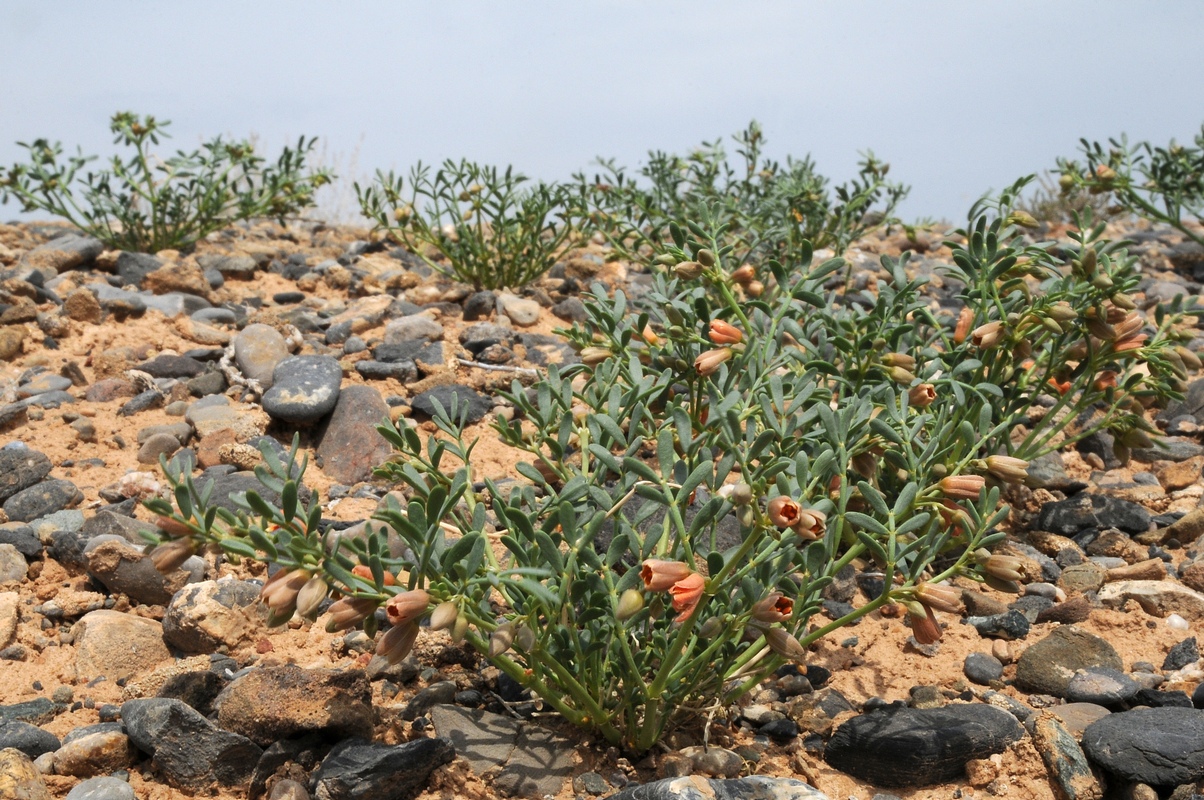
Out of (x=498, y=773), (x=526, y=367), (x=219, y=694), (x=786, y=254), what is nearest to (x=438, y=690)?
(x=498, y=773)

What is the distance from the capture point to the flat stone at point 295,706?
7.72ft

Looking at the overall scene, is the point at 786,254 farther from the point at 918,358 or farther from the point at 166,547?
the point at 166,547

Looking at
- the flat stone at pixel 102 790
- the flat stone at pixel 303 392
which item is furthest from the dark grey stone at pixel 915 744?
the flat stone at pixel 303 392

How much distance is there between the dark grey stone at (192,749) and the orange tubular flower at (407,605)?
837 mm

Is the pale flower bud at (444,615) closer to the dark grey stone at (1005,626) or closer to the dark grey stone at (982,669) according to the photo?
the dark grey stone at (982,669)

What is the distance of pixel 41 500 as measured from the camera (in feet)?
11.7

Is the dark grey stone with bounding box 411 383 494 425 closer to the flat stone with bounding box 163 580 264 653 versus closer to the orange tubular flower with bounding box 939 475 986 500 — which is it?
the flat stone with bounding box 163 580 264 653

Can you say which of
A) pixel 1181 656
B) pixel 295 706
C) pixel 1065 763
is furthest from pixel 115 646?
pixel 1181 656

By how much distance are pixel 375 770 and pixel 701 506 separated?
971mm

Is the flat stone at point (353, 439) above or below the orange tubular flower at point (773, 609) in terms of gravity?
above

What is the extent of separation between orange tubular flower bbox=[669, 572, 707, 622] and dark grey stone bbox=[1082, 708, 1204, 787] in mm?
1235

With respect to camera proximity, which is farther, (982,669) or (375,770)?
(982,669)

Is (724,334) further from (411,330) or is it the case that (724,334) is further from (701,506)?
(411,330)

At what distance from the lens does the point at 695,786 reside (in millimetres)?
2049
